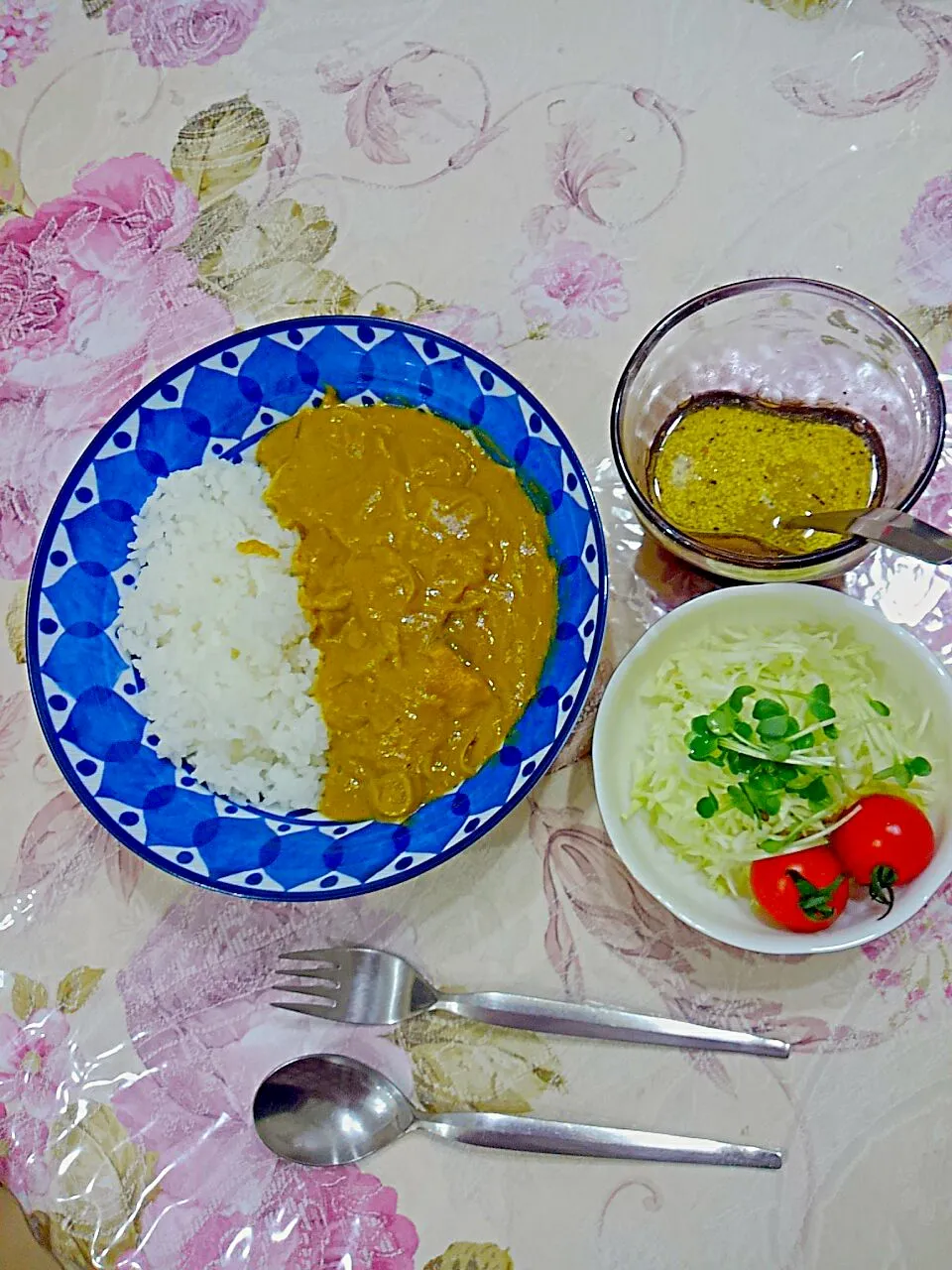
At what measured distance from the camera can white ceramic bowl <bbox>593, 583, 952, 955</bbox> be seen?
4.88ft

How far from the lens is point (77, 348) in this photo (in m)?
1.95

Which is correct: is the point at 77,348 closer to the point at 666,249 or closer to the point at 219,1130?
the point at 666,249

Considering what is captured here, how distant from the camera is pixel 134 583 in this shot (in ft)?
5.63

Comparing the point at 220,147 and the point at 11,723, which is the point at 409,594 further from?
the point at 220,147

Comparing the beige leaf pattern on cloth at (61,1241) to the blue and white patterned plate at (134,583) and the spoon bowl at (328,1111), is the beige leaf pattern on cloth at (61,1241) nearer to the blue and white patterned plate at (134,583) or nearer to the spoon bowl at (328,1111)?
the spoon bowl at (328,1111)

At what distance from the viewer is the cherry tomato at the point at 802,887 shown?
56.9 inches

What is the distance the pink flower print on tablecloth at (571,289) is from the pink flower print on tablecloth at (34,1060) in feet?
4.81

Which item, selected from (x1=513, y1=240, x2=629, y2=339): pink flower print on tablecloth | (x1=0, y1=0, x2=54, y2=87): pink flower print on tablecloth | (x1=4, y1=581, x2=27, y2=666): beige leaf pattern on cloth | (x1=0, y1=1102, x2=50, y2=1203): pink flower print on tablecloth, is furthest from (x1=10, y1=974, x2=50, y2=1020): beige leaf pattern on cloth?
(x1=0, y1=0, x2=54, y2=87): pink flower print on tablecloth

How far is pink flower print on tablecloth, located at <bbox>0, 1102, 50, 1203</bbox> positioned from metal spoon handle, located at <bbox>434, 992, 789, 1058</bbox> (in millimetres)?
686

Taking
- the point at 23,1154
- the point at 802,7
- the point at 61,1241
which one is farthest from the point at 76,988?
the point at 802,7

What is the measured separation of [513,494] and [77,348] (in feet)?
3.02

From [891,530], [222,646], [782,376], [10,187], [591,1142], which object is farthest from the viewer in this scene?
[10,187]

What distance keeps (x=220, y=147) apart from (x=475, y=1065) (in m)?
1.73

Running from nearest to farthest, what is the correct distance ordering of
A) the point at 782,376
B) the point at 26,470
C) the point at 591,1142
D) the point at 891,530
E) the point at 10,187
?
the point at 891,530 < the point at 591,1142 < the point at 782,376 < the point at 26,470 < the point at 10,187
